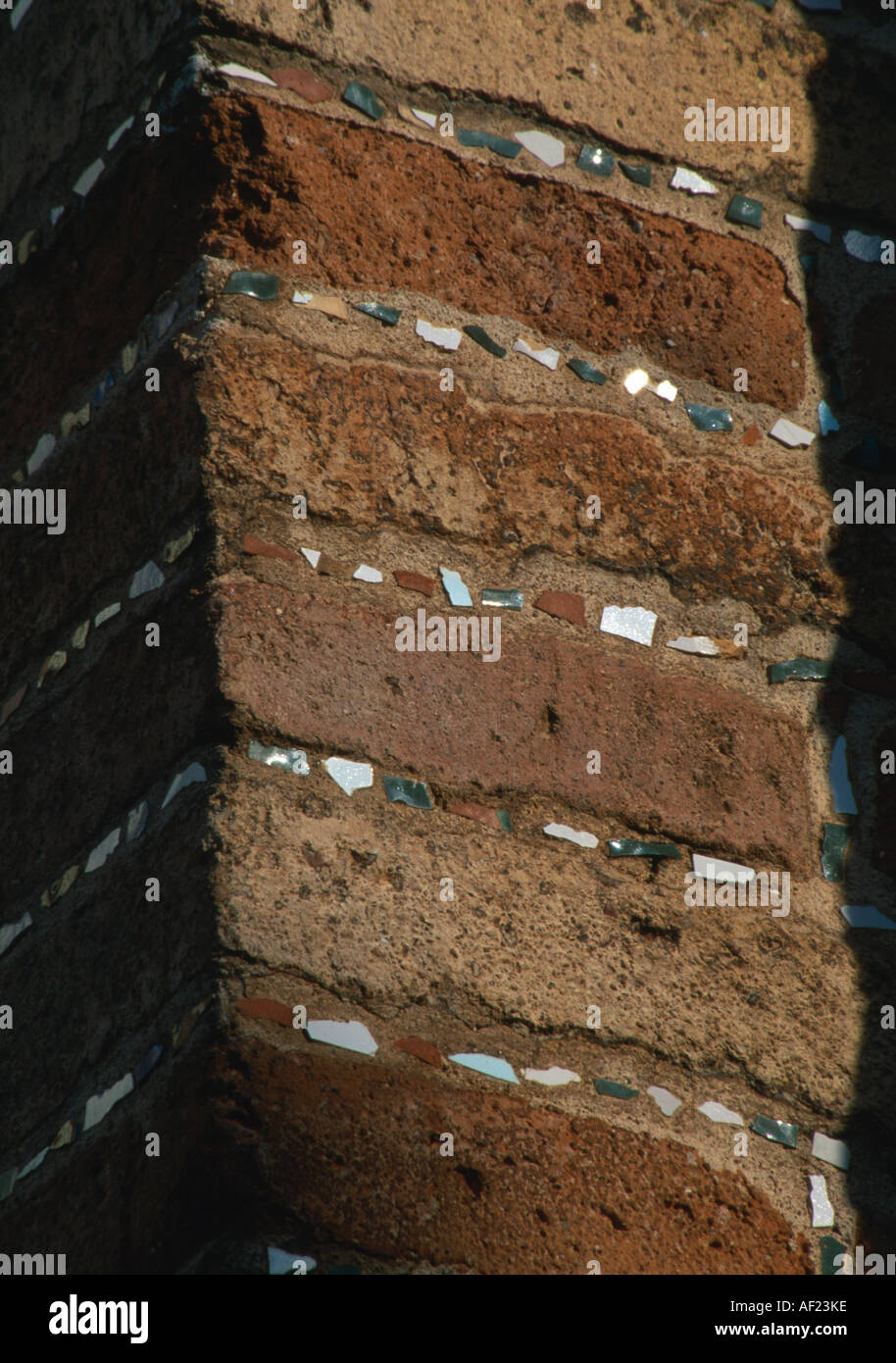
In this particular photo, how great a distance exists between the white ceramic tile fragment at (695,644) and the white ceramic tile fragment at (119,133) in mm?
834

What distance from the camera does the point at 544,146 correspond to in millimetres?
2064

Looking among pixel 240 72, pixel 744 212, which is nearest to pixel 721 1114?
pixel 744 212

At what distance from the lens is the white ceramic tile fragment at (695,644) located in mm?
1951

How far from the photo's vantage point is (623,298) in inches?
81.6

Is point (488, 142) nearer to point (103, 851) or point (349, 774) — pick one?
point (349, 774)

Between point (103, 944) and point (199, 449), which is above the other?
point (199, 449)

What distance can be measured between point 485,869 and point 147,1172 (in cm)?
42

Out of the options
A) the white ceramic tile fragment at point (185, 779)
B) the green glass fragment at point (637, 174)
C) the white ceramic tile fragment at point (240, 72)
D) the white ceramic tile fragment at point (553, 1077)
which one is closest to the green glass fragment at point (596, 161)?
the green glass fragment at point (637, 174)

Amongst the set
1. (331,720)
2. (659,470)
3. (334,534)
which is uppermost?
(659,470)

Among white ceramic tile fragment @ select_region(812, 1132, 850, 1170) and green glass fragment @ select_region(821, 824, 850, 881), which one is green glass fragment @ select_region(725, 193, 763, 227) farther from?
white ceramic tile fragment @ select_region(812, 1132, 850, 1170)

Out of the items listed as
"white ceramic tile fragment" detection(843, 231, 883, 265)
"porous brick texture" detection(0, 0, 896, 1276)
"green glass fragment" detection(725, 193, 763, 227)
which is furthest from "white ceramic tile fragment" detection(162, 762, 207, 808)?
"white ceramic tile fragment" detection(843, 231, 883, 265)

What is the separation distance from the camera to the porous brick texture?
5.36ft

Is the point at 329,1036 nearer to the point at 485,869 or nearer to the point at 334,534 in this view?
the point at 485,869
